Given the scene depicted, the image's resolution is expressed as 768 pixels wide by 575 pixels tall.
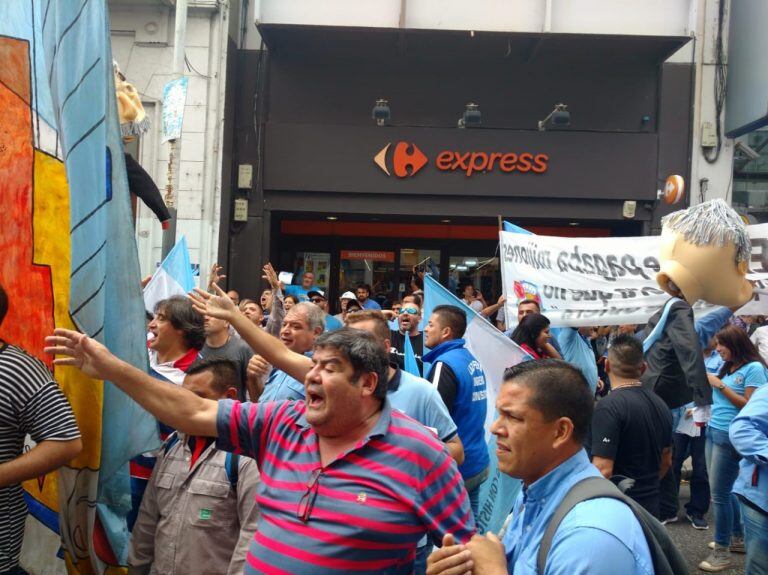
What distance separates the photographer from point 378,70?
1450cm

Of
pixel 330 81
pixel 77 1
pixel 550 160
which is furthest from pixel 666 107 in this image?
pixel 77 1

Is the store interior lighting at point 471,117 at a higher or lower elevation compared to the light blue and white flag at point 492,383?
higher

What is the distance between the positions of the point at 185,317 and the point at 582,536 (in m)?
3.13

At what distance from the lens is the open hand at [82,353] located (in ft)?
8.73

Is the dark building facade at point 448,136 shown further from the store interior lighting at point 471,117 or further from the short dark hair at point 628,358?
the short dark hair at point 628,358

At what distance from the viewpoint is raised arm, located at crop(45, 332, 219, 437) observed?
2.67 meters

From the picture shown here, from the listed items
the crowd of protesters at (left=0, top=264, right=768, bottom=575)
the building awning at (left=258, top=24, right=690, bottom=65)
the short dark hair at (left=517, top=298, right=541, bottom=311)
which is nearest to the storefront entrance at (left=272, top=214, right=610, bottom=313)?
the building awning at (left=258, top=24, right=690, bottom=65)

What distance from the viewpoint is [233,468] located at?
3.16m

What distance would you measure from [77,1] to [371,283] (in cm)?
1401

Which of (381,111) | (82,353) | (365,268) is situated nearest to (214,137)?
(381,111)

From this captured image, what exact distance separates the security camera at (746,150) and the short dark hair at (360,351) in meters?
13.6

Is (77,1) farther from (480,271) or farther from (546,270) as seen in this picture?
(480,271)

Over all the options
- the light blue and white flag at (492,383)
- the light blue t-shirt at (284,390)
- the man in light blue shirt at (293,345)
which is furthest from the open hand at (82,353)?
the light blue and white flag at (492,383)

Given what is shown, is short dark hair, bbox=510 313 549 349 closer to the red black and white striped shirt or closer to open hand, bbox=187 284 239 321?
open hand, bbox=187 284 239 321
